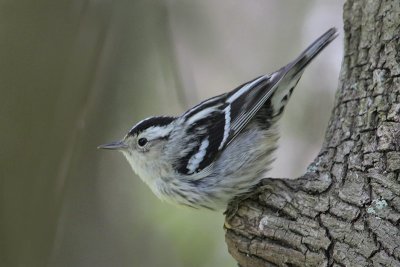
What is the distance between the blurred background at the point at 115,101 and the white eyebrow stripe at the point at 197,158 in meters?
0.68

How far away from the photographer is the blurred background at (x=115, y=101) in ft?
9.02

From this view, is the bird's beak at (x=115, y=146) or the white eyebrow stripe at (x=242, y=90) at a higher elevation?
the white eyebrow stripe at (x=242, y=90)

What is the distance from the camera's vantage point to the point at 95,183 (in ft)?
13.1

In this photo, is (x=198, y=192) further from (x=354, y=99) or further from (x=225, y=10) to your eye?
(x=225, y=10)

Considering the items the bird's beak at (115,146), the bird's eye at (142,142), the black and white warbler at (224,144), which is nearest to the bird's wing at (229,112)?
the black and white warbler at (224,144)

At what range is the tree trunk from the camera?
259cm

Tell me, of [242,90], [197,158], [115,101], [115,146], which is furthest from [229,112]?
[115,101]

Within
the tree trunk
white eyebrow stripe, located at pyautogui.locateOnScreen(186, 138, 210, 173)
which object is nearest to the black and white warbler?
white eyebrow stripe, located at pyautogui.locateOnScreen(186, 138, 210, 173)

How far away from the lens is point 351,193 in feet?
8.95

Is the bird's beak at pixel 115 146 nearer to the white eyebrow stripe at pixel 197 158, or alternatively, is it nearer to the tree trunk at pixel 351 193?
the white eyebrow stripe at pixel 197 158

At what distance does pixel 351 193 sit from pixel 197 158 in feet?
3.30

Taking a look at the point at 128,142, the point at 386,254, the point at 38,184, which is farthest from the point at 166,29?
the point at 386,254

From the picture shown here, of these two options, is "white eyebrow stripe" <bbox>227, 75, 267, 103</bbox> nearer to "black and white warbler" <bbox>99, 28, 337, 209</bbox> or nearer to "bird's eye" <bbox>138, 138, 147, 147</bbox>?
"black and white warbler" <bbox>99, 28, 337, 209</bbox>

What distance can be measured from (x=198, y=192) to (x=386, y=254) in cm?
115
